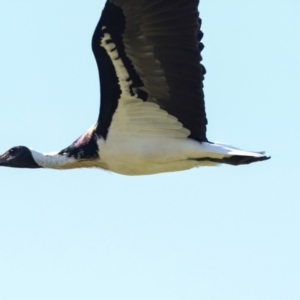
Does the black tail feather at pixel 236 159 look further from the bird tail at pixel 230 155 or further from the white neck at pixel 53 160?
the white neck at pixel 53 160

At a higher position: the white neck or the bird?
the bird

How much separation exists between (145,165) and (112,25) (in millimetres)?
2322

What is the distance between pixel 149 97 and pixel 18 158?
3.11 m

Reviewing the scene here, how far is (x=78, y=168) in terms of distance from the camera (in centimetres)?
1725

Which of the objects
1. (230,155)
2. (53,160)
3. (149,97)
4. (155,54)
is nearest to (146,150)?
(149,97)

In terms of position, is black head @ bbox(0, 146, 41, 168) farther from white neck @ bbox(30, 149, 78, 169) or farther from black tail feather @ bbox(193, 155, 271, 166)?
black tail feather @ bbox(193, 155, 271, 166)

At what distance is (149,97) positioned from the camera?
15922 mm

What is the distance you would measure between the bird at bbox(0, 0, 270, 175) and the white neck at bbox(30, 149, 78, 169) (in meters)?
0.02

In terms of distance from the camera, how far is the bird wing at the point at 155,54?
1512cm

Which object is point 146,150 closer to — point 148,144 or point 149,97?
point 148,144

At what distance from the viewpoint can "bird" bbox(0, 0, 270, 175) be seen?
15227 millimetres

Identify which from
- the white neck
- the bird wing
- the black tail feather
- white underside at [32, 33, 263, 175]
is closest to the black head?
the white neck

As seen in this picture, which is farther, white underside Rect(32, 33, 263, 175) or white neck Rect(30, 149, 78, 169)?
white neck Rect(30, 149, 78, 169)

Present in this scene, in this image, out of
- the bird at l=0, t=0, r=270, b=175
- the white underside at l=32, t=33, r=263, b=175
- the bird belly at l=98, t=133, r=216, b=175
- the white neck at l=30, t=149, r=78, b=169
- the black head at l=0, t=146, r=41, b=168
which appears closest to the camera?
the bird at l=0, t=0, r=270, b=175
